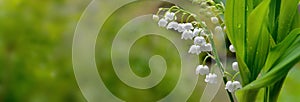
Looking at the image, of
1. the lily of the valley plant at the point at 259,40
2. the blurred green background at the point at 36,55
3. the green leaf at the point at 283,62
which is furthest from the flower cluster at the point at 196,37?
the blurred green background at the point at 36,55

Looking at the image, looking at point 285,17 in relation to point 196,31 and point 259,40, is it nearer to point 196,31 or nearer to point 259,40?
point 259,40

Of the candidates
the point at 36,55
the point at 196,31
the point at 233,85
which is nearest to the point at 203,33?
the point at 196,31

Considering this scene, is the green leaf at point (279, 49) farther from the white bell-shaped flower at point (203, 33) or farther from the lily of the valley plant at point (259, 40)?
the white bell-shaped flower at point (203, 33)

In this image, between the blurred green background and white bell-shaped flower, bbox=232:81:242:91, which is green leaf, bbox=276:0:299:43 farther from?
the blurred green background

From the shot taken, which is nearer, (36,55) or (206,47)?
(206,47)

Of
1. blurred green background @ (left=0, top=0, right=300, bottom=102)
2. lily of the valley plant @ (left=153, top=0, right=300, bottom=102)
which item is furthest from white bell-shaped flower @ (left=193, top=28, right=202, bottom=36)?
blurred green background @ (left=0, top=0, right=300, bottom=102)

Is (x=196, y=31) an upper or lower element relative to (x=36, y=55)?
Result: lower

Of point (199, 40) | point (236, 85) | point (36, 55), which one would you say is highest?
point (36, 55)
